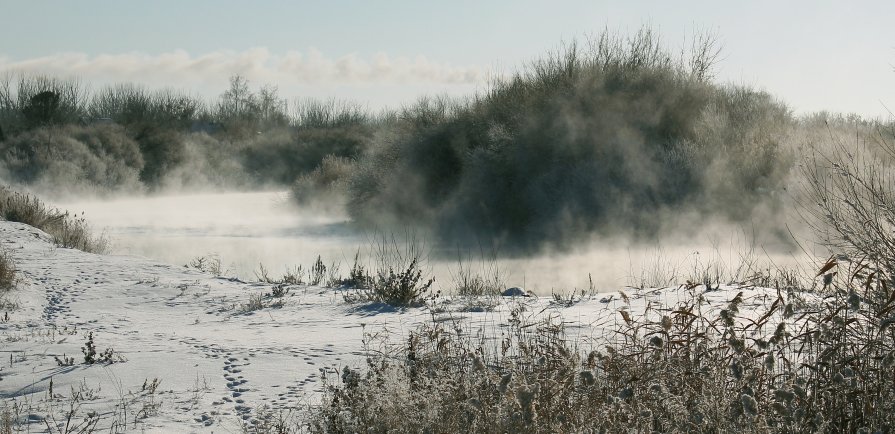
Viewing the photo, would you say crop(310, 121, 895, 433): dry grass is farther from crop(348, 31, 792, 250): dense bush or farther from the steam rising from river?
crop(348, 31, 792, 250): dense bush

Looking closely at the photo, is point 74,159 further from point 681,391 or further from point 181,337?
point 681,391

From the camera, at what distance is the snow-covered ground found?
17.1 feet

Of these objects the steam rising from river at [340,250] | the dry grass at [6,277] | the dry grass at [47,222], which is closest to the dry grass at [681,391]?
the steam rising from river at [340,250]

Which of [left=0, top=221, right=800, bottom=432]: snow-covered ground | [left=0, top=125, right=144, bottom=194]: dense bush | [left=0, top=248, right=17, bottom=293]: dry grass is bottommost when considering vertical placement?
[left=0, top=221, right=800, bottom=432]: snow-covered ground

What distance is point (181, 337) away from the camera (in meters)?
7.46

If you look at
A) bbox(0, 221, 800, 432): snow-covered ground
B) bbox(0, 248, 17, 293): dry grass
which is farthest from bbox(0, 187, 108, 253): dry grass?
bbox(0, 248, 17, 293): dry grass

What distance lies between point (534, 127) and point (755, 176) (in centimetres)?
626

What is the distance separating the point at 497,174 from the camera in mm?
23297

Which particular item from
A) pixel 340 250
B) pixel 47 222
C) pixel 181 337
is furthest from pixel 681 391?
pixel 340 250

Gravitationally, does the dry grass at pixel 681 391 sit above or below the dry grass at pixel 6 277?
below

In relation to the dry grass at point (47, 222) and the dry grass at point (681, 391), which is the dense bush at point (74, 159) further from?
the dry grass at point (681, 391)

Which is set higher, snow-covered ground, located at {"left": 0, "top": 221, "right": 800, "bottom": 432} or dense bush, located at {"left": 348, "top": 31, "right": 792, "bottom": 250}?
dense bush, located at {"left": 348, "top": 31, "right": 792, "bottom": 250}

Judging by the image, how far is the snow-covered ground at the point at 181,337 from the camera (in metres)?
5.21

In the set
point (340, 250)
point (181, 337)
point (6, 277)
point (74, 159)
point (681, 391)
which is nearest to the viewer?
point (681, 391)
